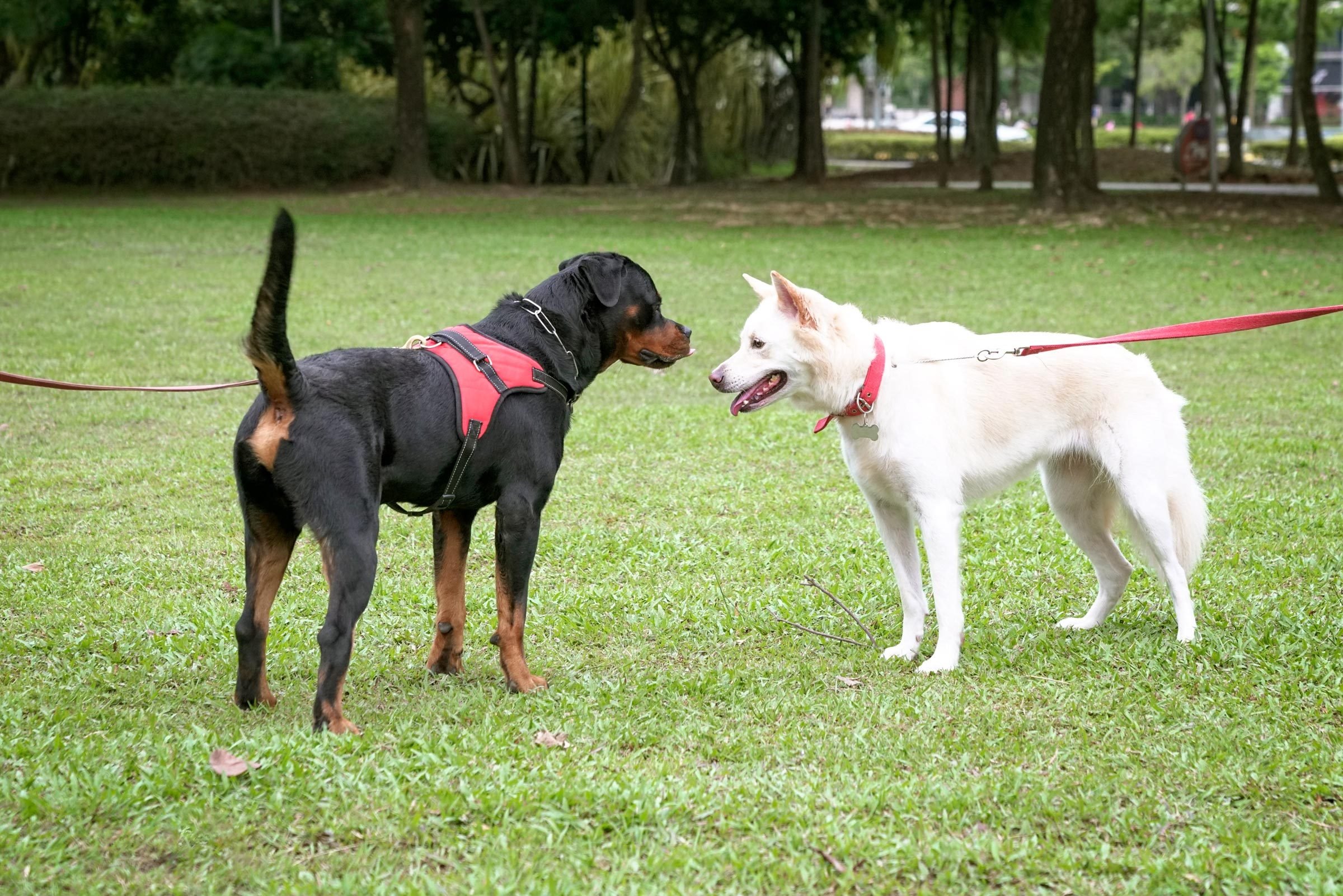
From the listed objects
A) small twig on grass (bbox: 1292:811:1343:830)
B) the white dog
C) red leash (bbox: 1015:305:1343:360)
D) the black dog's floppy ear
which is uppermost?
the black dog's floppy ear

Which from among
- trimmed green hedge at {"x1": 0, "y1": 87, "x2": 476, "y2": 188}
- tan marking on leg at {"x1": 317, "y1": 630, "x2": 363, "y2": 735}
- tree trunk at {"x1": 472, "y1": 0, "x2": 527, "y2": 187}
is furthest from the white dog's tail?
trimmed green hedge at {"x1": 0, "y1": 87, "x2": 476, "y2": 188}

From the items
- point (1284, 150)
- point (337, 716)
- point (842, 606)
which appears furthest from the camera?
point (1284, 150)

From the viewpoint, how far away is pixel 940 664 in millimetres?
5082

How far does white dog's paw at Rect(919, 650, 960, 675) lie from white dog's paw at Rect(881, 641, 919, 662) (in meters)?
0.14

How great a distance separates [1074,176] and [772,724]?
2357 centimetres

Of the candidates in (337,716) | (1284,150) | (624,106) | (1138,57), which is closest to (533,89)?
(624,106)

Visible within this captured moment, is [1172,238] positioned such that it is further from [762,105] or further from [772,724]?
[762,105]

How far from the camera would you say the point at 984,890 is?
341 centimetres

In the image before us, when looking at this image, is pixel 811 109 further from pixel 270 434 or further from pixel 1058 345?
pixel 270 434

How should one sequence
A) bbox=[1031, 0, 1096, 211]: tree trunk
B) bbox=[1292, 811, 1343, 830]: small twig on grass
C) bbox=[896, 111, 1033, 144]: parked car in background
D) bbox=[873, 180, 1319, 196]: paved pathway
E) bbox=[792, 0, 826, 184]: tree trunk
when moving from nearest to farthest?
bbox=[1292, 811, 1343, 830]: small twig on grass, bbox=[1031, 0, 1096, 211]: tree trunk, bbox=[873, 180, 1319, 196]: paved pathway, bbox=[792, 0, 826, 184]: tree trunk, bbox=[896, 111, 1033, 144]: parked car in background

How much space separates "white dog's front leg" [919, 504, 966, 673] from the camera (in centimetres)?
506

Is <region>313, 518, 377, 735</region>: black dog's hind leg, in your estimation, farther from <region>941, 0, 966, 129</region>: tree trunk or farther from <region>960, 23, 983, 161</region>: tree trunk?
<region>960, 23, 983, 161</region>: tree trunk

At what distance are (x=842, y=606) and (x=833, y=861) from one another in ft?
7.41

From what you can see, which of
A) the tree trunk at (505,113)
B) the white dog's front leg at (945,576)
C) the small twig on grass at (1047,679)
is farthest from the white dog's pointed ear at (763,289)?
the tree trunk at (505,113)
